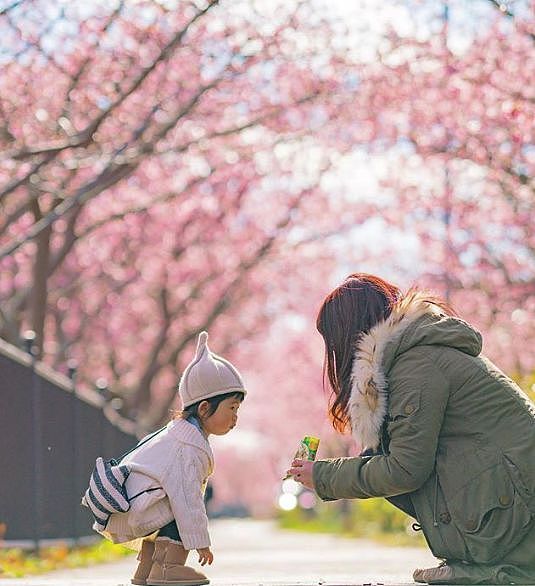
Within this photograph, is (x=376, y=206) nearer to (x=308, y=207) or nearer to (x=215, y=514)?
(x=308, y=207)

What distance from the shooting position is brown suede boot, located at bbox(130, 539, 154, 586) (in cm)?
518

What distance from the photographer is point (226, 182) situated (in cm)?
2723

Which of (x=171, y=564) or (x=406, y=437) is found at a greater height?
(x=406, y=437)

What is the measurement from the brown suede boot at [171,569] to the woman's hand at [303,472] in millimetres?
462

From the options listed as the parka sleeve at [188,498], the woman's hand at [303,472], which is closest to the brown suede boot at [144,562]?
the parka sleeve at [188,498]

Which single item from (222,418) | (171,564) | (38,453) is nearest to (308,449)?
(222,418)

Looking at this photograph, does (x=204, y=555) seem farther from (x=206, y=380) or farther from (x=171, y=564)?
(x=206, y=380)

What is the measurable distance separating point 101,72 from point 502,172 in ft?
17.1

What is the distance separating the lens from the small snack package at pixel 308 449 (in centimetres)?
509

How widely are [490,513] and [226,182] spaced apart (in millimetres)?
22694

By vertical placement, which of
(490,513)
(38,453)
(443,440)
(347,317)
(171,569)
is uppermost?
(347,317)

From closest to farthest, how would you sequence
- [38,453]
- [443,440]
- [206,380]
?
1. [443,440]
2. [206,380]
3. [38,453]

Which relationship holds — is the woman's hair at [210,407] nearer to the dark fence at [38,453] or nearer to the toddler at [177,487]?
the toddler at [177,487]

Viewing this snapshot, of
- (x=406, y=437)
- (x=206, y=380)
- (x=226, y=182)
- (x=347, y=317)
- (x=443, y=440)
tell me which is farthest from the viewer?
(x=226, y=182)
